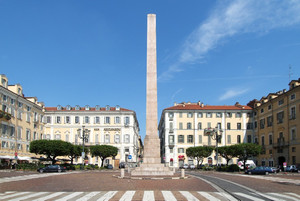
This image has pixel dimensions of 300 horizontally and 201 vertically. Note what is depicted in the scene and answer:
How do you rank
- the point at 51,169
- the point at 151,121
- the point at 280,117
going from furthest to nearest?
the point at 280,117 < the point at 51,169 < the point at 151,121

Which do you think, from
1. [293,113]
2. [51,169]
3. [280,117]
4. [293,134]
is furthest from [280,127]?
[51,169]

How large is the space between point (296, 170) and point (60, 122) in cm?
5089

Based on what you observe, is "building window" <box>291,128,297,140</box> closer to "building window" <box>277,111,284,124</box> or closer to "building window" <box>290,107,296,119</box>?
"building window" <box>290,107,296,119</box>

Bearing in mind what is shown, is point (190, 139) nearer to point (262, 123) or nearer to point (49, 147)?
point (262, 123)

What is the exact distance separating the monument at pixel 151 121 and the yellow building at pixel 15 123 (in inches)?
978

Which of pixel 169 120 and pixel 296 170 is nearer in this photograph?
pixel 296 170

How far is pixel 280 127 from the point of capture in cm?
5966

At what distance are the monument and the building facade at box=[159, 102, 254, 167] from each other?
46235 millimetres

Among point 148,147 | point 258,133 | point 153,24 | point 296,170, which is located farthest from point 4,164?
point 258,133

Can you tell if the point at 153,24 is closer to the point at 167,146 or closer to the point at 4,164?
the point at 4,164

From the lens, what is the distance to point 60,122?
3091 inches

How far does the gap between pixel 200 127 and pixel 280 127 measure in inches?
858

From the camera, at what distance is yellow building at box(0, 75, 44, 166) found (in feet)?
167

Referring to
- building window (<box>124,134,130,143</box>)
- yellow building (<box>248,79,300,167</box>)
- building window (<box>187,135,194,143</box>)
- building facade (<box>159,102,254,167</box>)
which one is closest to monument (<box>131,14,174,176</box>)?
yellow building (<box>248,79,300,167</box>)
